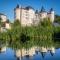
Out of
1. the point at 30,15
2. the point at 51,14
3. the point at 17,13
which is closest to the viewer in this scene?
the point at 17,13

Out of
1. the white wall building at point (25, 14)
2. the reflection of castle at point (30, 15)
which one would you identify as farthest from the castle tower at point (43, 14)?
the white wall building at point (25, 14)

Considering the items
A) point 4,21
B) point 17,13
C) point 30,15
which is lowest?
point 4,21

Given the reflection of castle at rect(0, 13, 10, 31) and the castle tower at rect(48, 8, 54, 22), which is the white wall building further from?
the castle tower at rect(48, 8, 54, 22)

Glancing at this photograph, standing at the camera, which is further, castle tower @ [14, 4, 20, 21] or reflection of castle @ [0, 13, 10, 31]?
castle tower @ [14, 4, 20, 21]

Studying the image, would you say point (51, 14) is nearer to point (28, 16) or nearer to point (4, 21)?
point (28, 16)

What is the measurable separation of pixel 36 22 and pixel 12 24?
7.74ft

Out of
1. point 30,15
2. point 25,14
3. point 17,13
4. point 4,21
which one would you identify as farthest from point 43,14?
point 4,21

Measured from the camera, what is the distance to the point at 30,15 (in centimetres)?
2153

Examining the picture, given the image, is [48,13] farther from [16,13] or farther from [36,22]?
[16,13]

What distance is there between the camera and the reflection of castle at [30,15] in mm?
20781

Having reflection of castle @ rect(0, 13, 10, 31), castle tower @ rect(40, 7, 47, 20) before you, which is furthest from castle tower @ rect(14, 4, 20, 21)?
castle tower @ rect(40, 7, 47, 20)

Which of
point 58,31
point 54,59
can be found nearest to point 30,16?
point 58,31

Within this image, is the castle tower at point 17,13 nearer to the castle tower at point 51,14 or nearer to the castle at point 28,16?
the castle at point 28,16

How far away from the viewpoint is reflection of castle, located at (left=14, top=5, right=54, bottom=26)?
20781 mm
